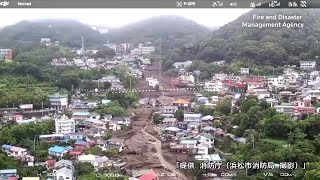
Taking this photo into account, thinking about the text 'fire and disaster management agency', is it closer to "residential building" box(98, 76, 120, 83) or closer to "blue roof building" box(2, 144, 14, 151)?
"blue roof building" box(2, 144, 14, 151)

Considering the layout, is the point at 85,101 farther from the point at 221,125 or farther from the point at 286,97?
the point at 286,97

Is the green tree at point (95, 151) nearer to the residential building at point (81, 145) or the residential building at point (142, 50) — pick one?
the residential building at point (81, 145)

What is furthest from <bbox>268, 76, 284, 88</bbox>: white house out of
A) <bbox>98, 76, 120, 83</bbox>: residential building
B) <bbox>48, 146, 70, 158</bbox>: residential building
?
<bbox>48, 146, 70, 158</bbox>: residential building

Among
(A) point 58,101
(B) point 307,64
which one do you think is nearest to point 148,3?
(A) point 58,101

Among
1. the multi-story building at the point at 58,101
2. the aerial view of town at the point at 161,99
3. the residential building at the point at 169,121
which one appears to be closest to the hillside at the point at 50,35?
the aerial view of town at the point at 161,99

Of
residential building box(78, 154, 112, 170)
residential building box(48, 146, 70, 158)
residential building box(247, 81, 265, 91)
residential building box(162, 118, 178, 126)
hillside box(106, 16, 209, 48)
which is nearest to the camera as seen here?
residential building box(78, 154, 112, 170)

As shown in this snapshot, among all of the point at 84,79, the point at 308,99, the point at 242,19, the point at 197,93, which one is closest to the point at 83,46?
the point at 84,79

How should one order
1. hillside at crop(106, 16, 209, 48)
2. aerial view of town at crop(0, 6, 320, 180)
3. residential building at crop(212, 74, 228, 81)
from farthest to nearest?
1. residential building at crop(212, 74, 228, 81)
2. hillside at crop(106, 16, 209, 48)
3. aerial view of town at crop(0, 6, 320, 180)
